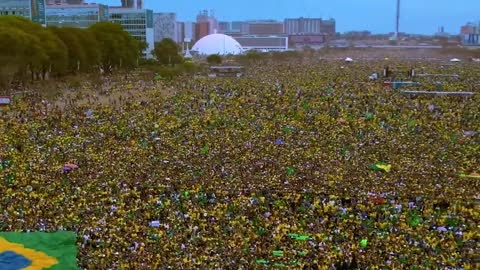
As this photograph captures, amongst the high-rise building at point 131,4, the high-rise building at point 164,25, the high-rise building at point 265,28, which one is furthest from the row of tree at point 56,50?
the high-rise building at point 265,28

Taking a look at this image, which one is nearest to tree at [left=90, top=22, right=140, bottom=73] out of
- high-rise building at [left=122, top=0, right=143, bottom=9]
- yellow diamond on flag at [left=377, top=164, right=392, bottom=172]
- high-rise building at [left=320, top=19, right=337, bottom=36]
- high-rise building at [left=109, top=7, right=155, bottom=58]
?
yellow diamond on flag at [left=377, top=164, right=392, bottom=172]

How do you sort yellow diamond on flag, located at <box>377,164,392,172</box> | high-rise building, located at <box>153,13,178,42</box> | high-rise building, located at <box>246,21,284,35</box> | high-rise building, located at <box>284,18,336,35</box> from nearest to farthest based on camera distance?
yellow diamond on flag, located at <box>377,164,392,172</box> < high-rise building, located at <box>153,13,178,42</box> < high-rise building, located at <box>246,21,284,35</box> < high-rise building, located at <box>284,18,336,35</box>

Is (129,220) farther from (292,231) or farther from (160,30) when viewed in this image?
(160,30)

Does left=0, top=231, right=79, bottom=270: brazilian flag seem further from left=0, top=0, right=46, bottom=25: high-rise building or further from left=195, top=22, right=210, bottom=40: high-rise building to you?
left=195, top=22, right=210, bottom=40: high-rise building

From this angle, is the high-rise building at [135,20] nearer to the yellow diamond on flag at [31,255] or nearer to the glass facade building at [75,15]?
the glass facade building at [75,15]

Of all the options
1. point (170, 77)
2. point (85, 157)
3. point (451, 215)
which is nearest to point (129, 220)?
point (85, 157)

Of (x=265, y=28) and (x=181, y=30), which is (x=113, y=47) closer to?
(x=181, y=30)

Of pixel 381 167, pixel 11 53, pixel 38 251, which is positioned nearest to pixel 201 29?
pixel 11 53
